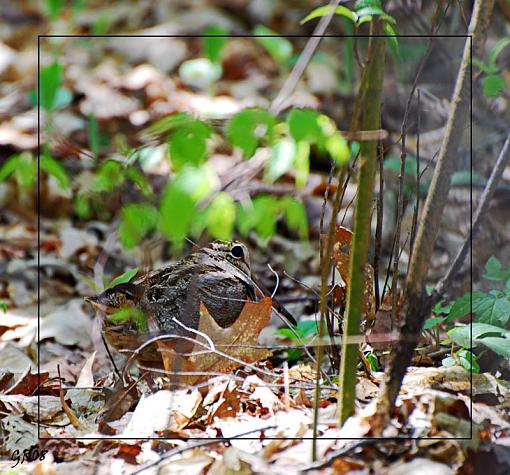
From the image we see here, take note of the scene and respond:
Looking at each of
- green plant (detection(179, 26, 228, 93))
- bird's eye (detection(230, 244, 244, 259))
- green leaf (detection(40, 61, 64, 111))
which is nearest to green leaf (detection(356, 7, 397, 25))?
green plant (detection(179, 26, 228, 93))

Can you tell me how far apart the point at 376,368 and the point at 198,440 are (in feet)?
1.42

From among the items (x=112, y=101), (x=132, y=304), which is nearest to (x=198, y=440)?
(x=132, y=304)

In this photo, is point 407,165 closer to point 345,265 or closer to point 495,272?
point 495,272

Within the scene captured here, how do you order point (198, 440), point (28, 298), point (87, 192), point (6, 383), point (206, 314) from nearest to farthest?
point (198, 440)
point (206, 314)
point (6, 383)
point (87, 192)
point (28, 298)

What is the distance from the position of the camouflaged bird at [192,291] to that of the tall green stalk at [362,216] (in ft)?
1.19

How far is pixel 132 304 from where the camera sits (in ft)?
5.50

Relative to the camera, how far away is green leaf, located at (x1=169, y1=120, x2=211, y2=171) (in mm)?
1011

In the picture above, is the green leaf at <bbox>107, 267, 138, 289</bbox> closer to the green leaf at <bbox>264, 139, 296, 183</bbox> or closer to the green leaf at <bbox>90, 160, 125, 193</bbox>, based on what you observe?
the green leaf at <bbox>90, 160, 125, 193</bbox>

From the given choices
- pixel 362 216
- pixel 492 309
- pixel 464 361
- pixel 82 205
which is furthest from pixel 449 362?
pixel 82 205

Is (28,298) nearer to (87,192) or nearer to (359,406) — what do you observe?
(87,192)

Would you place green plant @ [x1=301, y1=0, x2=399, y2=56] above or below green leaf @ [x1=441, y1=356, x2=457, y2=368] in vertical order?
above

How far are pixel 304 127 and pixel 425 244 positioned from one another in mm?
428

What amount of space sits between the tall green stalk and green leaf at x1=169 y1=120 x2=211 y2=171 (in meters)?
0.34

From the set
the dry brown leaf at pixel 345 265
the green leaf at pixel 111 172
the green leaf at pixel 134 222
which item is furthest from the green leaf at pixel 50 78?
the dry brown leaf at pixel 345 265
